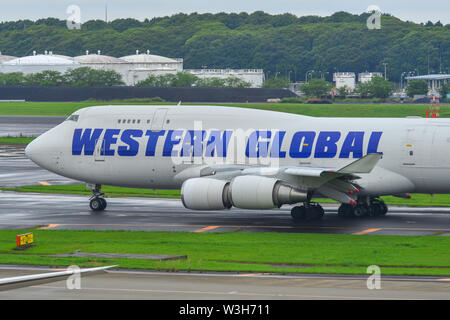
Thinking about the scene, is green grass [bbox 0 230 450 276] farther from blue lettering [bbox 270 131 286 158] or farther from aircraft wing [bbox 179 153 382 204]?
blue lettering [bbox 270 131 286 158]

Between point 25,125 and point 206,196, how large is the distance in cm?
8366

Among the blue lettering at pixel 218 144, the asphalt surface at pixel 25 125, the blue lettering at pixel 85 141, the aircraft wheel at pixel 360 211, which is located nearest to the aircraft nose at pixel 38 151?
the blue lettering at pixel 85 141

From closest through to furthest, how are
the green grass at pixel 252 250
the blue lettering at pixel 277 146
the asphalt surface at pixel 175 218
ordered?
1. the green grass at pixel 252 250
2. the asphalt surface at pixel 175 218
3. the blue lettering at pixel 277 146

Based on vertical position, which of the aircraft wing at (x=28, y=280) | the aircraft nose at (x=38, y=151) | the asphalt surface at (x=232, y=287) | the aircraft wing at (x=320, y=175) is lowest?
the asphalt surface at (x=232, y=287)

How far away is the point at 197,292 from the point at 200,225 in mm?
15174

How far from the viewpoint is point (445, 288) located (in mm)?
23312

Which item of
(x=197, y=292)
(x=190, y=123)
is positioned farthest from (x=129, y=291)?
(x=190, y=123)

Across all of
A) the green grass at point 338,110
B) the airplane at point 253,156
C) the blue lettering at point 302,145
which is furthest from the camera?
the green grass at point 338,110

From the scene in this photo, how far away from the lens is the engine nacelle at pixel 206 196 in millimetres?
37031

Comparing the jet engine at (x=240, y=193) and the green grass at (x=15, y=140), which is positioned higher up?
the jet engine at (x=240, y=193)

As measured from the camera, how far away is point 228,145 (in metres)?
39.6

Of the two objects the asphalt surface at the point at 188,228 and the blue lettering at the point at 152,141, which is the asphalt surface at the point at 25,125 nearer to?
the asphalt surface at the point at 188,228

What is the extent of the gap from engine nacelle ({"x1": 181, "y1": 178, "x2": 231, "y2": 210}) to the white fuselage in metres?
2.58

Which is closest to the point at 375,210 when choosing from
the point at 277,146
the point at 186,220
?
the point at 277,146
